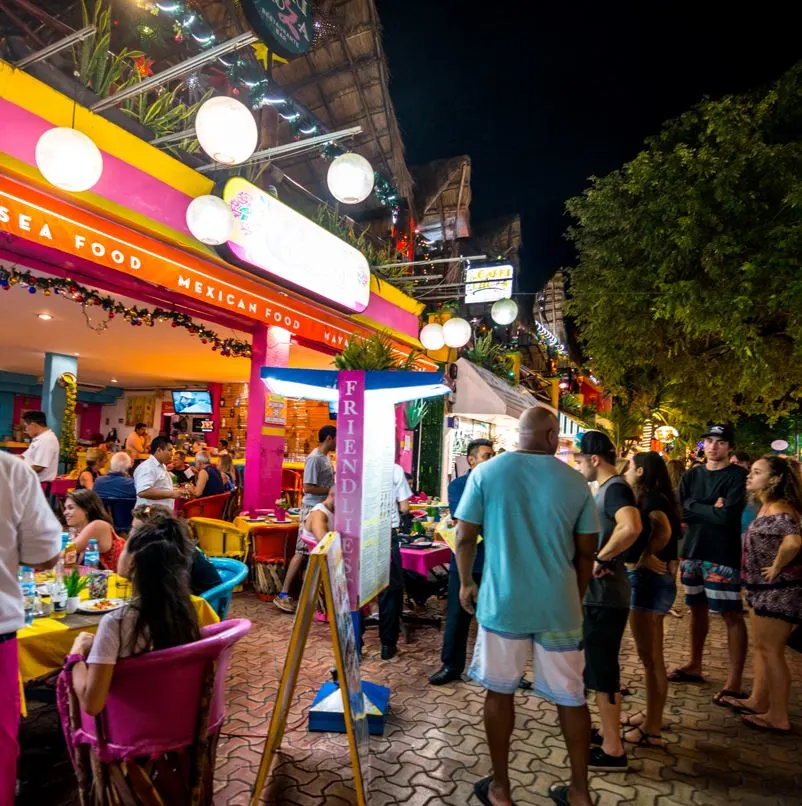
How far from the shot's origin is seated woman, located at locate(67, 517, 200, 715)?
215 cm

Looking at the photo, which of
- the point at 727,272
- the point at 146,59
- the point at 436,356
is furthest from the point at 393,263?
the point at 727,272

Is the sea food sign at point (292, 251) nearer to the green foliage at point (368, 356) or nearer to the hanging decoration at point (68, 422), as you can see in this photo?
the green foliage at point (368, 356)

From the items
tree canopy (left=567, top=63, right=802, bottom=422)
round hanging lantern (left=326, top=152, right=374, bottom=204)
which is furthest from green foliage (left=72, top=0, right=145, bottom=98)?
tree canopy (left=567, top=63, right=802, bottom=422)

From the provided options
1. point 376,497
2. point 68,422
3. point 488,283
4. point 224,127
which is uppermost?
point 488,283

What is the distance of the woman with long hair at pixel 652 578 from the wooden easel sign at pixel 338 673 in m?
1.98

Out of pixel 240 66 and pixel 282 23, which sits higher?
pixel 240 66

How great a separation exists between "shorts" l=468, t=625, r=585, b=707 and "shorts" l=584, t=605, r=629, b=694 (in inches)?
21.8

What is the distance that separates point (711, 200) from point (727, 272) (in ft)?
4.26

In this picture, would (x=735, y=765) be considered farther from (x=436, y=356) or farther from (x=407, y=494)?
(x=436, y=356)

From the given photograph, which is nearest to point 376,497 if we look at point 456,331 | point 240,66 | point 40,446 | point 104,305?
point 40,446

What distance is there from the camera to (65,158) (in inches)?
178

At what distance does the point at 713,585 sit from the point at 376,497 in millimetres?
2974

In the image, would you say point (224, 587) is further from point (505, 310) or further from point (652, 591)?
point (505, 310)

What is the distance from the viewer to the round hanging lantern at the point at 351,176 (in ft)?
18.9
